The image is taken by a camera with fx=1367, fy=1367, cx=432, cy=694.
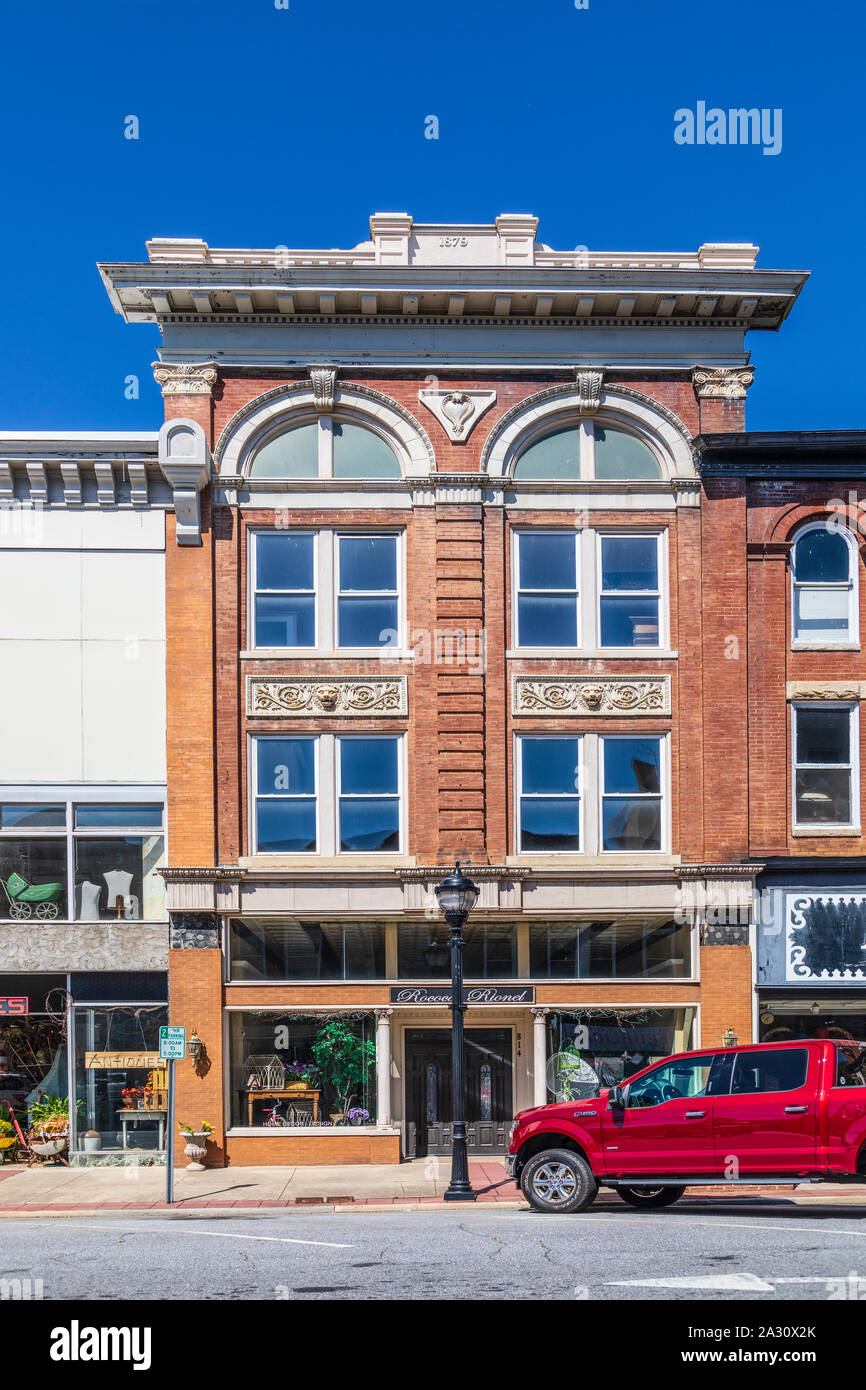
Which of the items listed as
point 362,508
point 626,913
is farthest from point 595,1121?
point 362,508

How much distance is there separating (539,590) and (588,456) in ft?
7.97

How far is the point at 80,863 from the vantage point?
22.5 m

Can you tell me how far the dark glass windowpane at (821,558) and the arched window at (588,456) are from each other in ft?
8.98

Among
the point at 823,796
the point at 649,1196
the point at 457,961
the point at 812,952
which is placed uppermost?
the point at 823,796

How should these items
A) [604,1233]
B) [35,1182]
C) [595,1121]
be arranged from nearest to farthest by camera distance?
[604,1233] < [595,1121] < [35,1182]

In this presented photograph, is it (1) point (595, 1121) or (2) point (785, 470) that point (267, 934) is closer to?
(1) point (595, 1121)

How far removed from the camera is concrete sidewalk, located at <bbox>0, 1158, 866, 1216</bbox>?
17359mm

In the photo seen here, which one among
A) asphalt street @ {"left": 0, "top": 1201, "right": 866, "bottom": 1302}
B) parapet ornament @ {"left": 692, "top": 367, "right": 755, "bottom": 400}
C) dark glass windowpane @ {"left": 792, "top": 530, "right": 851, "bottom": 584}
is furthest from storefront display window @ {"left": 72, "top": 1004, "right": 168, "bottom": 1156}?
parapet ornament @ {"left": 692, "top": 367, "right": 755, "bottom": 400}

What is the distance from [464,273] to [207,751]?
889 centimetres

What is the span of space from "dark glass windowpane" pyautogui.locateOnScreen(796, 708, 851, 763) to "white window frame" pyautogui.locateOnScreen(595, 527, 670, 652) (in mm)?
2696

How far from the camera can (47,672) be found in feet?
75.2

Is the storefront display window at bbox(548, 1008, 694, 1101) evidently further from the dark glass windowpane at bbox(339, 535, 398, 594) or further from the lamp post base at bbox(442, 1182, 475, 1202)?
the dark glass windowpane at bbox(339, 535, 398, 594)

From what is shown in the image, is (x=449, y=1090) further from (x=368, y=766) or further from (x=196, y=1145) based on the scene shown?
(x=368, y=766)

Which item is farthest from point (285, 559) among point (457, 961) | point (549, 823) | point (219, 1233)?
point (219, 1233)
